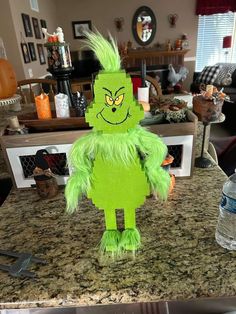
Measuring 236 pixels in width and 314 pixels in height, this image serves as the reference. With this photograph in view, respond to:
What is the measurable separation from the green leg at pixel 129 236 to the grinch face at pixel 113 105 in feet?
0.67

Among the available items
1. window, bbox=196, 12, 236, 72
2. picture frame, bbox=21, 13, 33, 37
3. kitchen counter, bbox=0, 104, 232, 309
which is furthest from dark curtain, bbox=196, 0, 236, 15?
kitchen counter, bbox=0, 104, 232, 309

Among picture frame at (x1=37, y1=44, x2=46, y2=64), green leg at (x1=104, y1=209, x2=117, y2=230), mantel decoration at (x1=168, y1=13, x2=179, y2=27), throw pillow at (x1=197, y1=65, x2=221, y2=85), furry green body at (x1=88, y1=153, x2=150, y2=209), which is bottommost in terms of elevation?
throw pillow at (x1=197, y1=65, x2=221, y2=85)

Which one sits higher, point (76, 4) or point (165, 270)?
point (76, 4)

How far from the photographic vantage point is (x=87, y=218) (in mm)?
644

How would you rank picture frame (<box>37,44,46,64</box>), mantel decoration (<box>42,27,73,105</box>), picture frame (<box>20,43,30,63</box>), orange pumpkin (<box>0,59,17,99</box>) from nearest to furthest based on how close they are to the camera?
mantel decoration (<box>42,27,73,105</box>)
orange pumpkin (<box>0,59,17,99</box>)
picture frame (<box>20,43,30,63</box>)
picture frame (<box>37,44,46,64</box>)

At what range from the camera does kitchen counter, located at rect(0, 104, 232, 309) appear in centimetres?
44

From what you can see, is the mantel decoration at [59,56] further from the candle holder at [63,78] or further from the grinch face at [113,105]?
the grinch face at [113,105]

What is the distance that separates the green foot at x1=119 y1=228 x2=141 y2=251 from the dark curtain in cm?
581

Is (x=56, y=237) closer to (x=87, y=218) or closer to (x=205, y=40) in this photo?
(x=87, y=218)

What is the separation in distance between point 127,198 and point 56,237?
232 millimetres

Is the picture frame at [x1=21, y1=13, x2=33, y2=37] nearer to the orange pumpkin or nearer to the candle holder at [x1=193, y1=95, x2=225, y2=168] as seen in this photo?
the orange pumpkin

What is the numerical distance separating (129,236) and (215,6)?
5885 mm

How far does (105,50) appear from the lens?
0.39 metres

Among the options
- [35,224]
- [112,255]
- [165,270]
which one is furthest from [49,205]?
[165,270]
